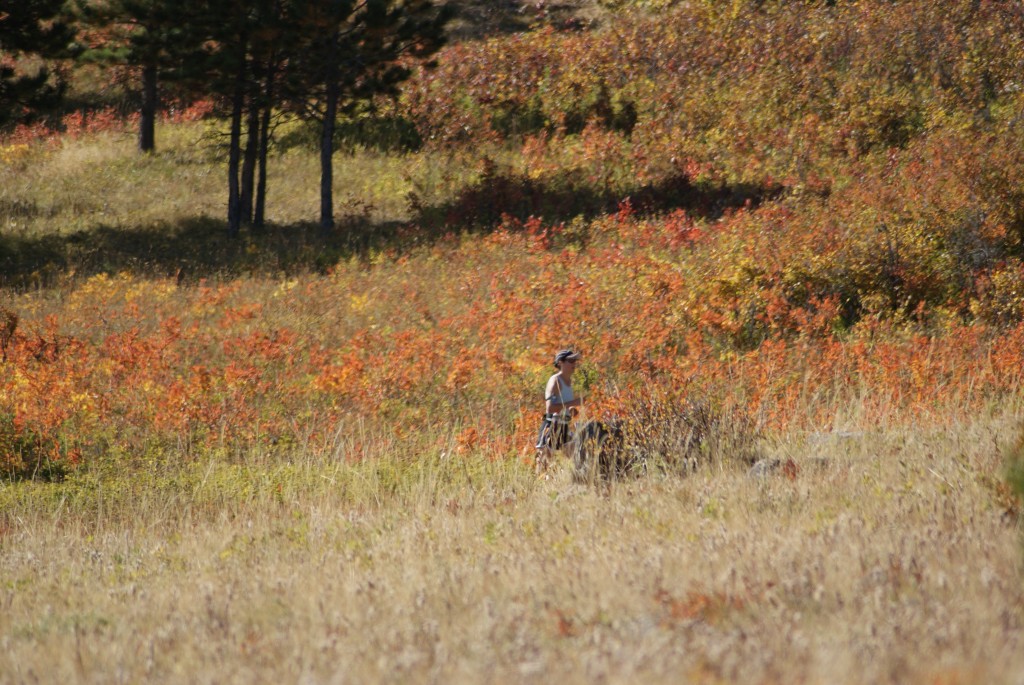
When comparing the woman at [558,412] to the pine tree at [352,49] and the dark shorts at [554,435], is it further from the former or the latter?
the pine tree at [352,49]

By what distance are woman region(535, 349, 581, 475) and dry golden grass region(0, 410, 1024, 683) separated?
0.42 meters

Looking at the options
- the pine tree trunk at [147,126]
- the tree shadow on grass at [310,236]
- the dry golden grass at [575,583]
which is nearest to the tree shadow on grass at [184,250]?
the tree shadow on grass at [310,236]

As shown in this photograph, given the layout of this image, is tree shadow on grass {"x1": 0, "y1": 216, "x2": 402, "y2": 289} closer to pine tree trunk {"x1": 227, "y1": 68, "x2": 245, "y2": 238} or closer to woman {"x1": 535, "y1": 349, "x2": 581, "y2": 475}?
pine tree trunk {"x1": 227, "y1": 68, "x2": 245, "y2": 238}

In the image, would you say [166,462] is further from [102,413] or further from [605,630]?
[605,630]

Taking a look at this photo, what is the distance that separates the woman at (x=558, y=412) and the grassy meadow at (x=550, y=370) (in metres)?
0.30

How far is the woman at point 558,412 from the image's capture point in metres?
7.70

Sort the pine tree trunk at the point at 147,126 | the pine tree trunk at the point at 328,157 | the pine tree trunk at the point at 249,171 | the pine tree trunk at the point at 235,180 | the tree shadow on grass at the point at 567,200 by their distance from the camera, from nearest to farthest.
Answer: the tree shadow on grass at the point at 567,200, the pine tree trunk at the point at 328,157, the pine tree trunk at the point at 235,180, the pine tree trunk at the point at 249,171, the pine tree trunk at the point at 147,126

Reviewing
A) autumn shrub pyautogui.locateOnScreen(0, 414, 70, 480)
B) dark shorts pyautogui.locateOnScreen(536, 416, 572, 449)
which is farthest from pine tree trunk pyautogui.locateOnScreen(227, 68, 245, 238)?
dark shorts pyautogui.locateOnScreen(536, 416, 572, 449)

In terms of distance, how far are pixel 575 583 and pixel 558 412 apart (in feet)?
11.2

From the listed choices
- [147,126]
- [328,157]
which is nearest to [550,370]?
[328,157]

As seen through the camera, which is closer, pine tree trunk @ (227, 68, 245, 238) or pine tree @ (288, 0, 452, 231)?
pine tree @ (288, 0, 452, 231)

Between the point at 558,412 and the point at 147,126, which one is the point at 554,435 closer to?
the point at 558,412

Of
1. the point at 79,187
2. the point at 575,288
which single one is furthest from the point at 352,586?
the point at 79,187

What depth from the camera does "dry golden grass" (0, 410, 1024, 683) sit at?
3508mm
